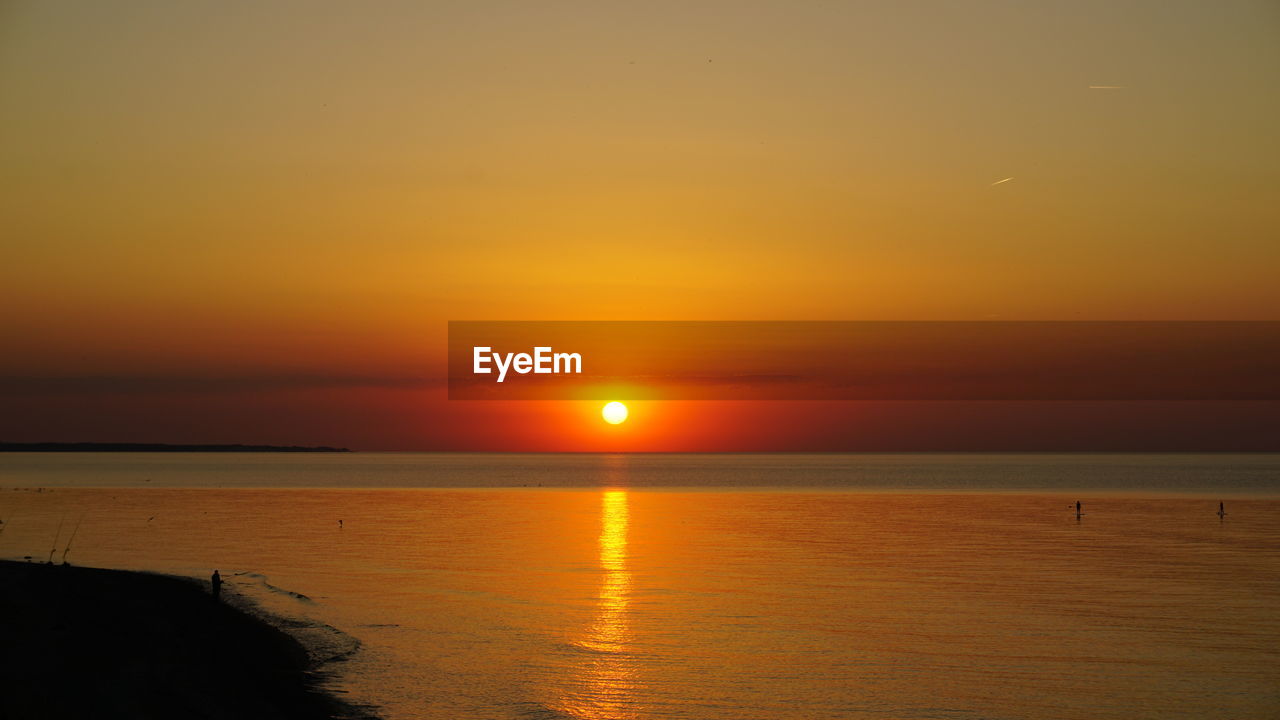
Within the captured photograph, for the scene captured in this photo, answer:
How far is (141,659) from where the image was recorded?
1074 inches

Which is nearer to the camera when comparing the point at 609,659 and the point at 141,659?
the point at 141,659

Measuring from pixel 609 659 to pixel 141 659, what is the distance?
43.6 ft

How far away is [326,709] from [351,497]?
10994cm

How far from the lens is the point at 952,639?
119 feet

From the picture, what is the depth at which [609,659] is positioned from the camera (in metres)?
32.8

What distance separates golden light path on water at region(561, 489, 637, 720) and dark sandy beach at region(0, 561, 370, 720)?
19.4ft

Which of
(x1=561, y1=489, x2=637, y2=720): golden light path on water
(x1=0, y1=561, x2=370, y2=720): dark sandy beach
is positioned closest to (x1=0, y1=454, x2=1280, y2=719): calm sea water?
(x1=561, y1=489, x2=637, y2=720): golden light path on water

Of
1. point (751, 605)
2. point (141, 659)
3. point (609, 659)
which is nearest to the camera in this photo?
point (141, 659)

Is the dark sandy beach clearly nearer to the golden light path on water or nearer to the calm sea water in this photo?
the calm sea water

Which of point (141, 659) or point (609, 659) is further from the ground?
point (141, 659)

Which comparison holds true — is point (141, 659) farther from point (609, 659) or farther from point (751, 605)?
point (751, 605)

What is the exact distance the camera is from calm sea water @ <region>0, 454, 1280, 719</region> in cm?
2859

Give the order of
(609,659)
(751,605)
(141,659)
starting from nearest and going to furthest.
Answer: (141,659), (609,659), (751,605)

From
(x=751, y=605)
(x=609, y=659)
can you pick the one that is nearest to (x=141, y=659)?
(x=609, y=659)
